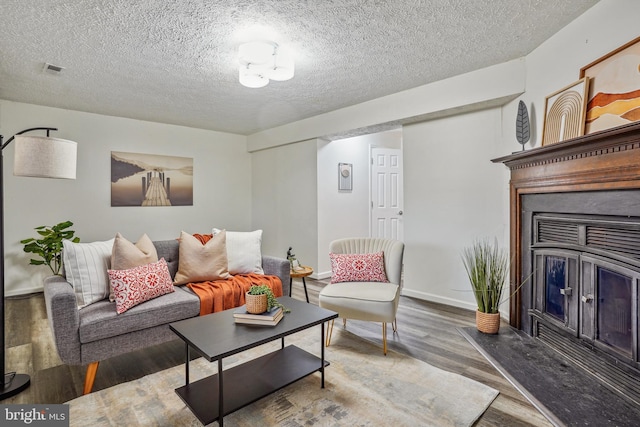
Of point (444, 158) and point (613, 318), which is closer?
point (613, 318)

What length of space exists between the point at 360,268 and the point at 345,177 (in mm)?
2485

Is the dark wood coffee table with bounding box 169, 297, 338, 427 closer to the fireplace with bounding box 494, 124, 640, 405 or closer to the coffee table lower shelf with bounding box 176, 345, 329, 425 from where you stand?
the coffee table lower shelf with bounding box 176, 345, 329, 425

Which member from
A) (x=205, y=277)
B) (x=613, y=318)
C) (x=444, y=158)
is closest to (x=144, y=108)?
(x=205, y=277)

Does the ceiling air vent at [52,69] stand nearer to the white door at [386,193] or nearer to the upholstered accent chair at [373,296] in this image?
the upholstered accent chair at [373,296]

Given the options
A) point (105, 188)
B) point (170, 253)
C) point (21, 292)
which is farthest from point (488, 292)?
point (21, 292)

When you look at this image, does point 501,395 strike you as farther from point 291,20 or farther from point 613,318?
point 291,20

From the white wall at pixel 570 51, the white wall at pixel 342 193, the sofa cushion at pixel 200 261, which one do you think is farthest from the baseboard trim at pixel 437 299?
the sofa cushion at pixel 200 261

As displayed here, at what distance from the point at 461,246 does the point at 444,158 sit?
96 cm

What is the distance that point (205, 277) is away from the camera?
2896 mm

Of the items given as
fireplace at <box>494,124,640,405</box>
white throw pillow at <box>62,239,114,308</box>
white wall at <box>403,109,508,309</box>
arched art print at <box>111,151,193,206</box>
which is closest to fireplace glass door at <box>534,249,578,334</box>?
fireplace at <box>494,124,640,405</box>

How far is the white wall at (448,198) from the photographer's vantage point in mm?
3229

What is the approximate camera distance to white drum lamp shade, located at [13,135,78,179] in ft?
6.52

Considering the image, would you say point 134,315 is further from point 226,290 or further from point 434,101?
point 434,101

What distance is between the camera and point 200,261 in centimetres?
290
